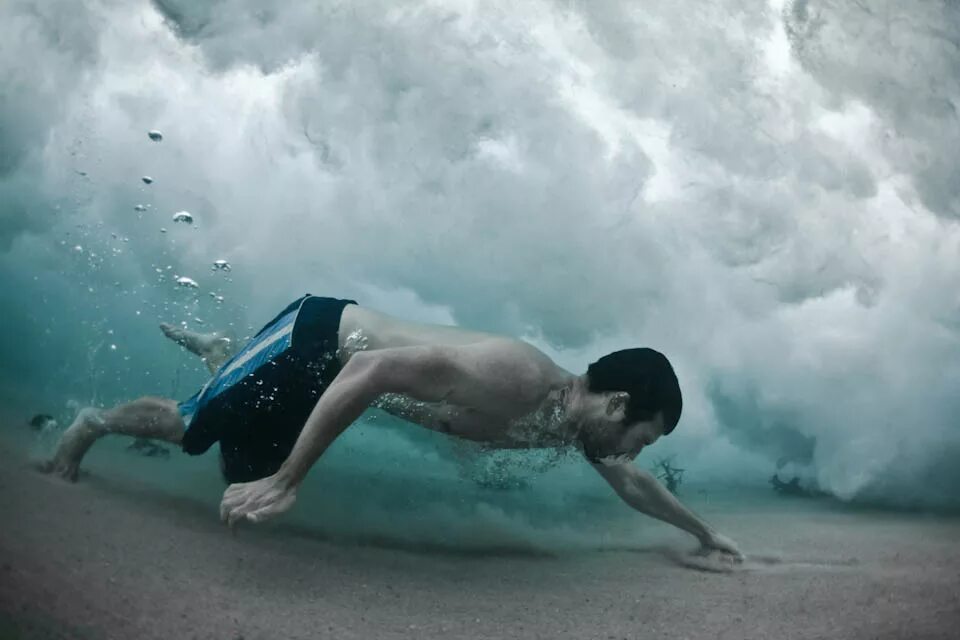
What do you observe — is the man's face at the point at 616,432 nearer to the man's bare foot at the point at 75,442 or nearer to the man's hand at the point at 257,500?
the man's hand at the point at 257,500

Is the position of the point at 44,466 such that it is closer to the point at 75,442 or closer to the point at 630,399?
the point at 75,442

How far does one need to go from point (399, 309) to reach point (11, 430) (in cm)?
301

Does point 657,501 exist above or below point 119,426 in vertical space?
below

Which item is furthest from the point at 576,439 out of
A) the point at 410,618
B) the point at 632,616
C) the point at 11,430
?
the point at 11,430

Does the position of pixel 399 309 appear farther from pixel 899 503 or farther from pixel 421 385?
pixel 899 503

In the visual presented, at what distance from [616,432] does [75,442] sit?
308cm

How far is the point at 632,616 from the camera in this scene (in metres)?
2.80

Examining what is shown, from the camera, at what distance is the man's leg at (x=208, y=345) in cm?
423

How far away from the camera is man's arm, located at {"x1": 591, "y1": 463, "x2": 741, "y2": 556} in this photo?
3.71m

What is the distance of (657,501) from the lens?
3.73 m

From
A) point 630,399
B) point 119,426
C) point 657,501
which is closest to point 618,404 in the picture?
point 630,399

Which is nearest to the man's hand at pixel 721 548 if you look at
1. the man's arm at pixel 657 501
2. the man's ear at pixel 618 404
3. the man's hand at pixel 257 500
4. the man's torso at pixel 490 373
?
the man's arm at pixel 657 501

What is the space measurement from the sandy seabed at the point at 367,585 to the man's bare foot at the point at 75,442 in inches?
5.7

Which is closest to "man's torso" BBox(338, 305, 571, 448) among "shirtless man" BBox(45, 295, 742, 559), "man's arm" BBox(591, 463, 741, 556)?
"shirtless man" BBox(45, 295, 742, 559)
